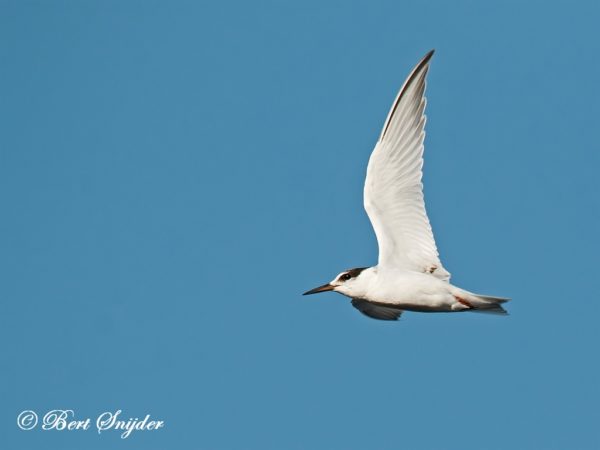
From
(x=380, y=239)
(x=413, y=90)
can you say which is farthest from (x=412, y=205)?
(x=413, y=90)

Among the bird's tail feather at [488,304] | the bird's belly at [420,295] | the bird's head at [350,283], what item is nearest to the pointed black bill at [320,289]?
the bird's head at [350,283]

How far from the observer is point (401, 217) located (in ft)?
47.0

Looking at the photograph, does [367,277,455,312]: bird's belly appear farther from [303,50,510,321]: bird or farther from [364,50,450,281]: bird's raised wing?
[364,50,450,281]: bird's raised wing

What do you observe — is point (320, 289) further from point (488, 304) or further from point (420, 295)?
point (488, 304)

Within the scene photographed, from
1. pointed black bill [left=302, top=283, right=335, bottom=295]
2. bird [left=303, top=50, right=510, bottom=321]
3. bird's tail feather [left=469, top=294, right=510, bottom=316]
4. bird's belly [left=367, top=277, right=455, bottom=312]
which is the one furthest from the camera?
pointed black bill [left=302, top=283, right=335, bottom=295]

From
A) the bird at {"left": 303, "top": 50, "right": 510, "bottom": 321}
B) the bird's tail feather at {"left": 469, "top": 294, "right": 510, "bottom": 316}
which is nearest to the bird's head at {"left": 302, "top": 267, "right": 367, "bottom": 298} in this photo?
the bird at {"left": 303, "top": 50, "right": 510, "bottom": 321}

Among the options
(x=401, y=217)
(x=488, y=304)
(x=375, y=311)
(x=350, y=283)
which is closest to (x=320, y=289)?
(x=350, y=283)

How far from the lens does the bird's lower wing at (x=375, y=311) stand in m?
15.4

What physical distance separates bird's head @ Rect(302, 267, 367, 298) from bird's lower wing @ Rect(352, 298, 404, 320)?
71 cm

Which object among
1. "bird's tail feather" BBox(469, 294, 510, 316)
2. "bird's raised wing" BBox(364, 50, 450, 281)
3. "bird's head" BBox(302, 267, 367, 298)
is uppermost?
"bird's raised wing" BBox(364, 50, 450, 281)

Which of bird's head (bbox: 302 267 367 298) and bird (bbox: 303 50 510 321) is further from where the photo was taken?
bird's head (bbox: 302 267 367 298)

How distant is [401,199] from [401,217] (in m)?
0.26

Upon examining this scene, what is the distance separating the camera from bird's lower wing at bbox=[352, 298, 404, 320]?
607 inches

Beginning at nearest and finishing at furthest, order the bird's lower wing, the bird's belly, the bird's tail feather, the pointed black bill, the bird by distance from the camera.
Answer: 1. the bird's tail feather
2. the bird's belly
3. the bird
4. the pointed black bill
5. the bird's lower wing
